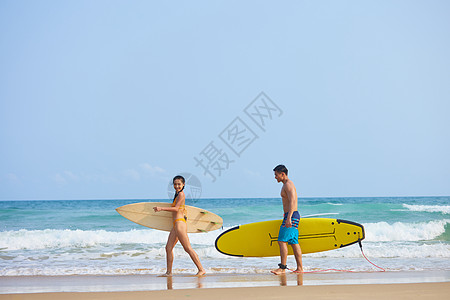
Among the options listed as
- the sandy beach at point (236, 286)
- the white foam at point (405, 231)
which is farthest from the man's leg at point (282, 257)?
the white foam at point (405, 231)

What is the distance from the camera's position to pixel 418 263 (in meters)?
7.36

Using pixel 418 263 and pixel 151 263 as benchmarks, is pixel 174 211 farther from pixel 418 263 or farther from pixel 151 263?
pixel 418 263

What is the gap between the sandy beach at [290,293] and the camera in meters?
4.05

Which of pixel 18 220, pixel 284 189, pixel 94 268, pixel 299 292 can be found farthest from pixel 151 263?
pixel 18 220

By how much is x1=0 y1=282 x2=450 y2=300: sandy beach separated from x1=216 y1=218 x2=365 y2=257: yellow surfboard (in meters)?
2.19

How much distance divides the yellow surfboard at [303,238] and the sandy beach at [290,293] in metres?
2.19

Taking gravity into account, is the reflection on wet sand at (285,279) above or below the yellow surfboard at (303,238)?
below

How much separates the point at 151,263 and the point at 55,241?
4.68 m

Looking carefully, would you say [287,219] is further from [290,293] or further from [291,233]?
[290,293]

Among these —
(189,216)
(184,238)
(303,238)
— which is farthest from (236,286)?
(303,238)

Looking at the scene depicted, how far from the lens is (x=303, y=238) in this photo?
267 inches

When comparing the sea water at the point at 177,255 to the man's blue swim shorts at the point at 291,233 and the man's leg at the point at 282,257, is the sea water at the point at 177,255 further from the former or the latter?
the man's blue swim shorts at the point at 291,233

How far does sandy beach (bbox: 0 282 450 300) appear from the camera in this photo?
405 centimetres

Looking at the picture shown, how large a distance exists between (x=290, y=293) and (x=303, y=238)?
8.64 ft
